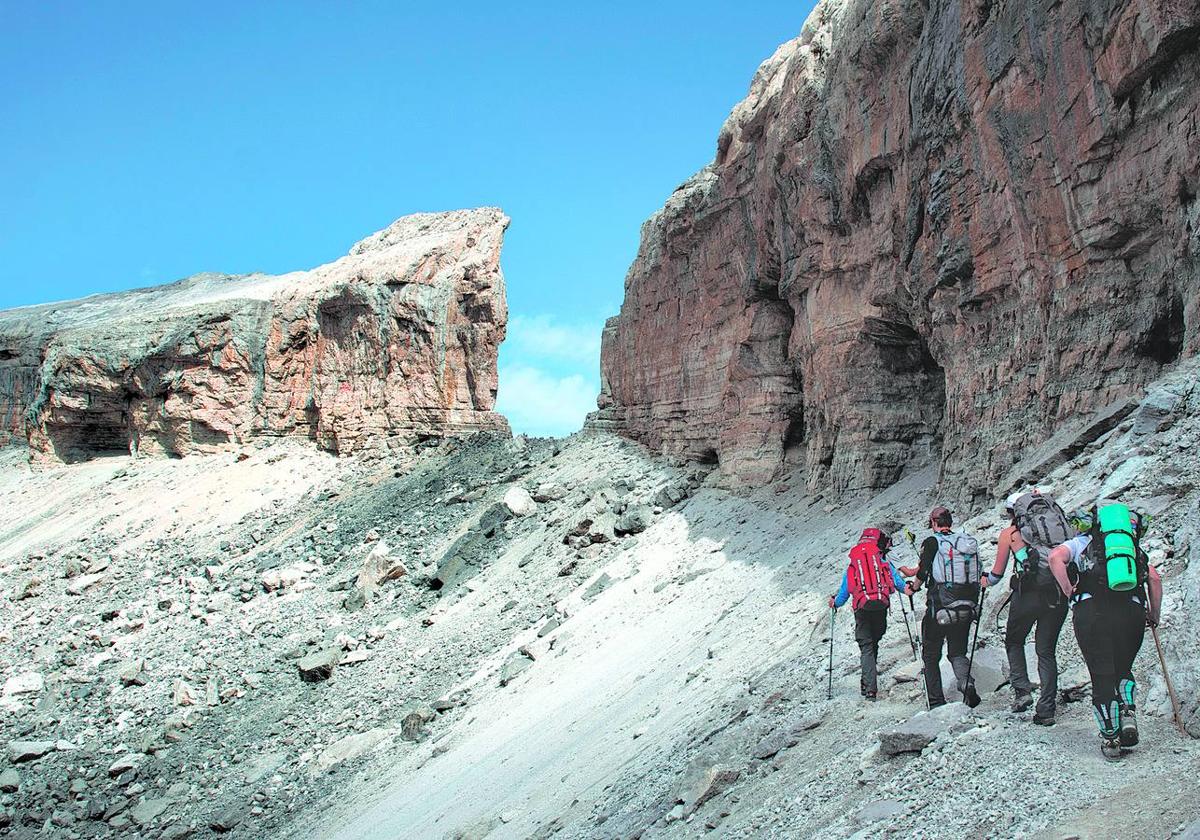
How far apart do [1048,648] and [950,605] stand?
786 mm

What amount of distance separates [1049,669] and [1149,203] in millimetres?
5242

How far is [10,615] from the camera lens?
21.5m

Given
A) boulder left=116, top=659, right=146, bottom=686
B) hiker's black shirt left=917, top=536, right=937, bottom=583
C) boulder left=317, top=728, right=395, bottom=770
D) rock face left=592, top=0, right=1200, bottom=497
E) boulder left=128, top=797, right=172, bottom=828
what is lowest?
boulder left=128, top=797, right=172, bottom=828

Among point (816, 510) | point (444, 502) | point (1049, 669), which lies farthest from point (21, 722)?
point (1049, 669)

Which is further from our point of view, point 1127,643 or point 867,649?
point 867,649

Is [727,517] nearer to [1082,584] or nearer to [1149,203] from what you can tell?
[1149,203]

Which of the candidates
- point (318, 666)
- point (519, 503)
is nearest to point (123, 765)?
point (318, 666)

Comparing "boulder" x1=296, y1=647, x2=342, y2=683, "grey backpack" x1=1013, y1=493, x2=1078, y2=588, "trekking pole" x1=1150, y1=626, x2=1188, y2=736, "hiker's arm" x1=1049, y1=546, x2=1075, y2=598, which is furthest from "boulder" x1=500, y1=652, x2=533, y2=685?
"trekking pole" x1=1150, y1=626, x2=1188, y2=736

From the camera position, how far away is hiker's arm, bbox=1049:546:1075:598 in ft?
14.9

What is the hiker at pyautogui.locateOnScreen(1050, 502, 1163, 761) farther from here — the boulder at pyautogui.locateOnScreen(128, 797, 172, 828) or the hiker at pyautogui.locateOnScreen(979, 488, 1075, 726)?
the boulder at pyautogui.locateOnScreen(128, 797, 172, 828)

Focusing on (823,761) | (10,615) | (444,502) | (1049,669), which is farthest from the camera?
(444,502)

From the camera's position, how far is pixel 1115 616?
430 cm

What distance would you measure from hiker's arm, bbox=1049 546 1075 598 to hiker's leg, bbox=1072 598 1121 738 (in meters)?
0.14

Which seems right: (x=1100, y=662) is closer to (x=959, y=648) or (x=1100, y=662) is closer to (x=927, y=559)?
(x=959, y=648)
